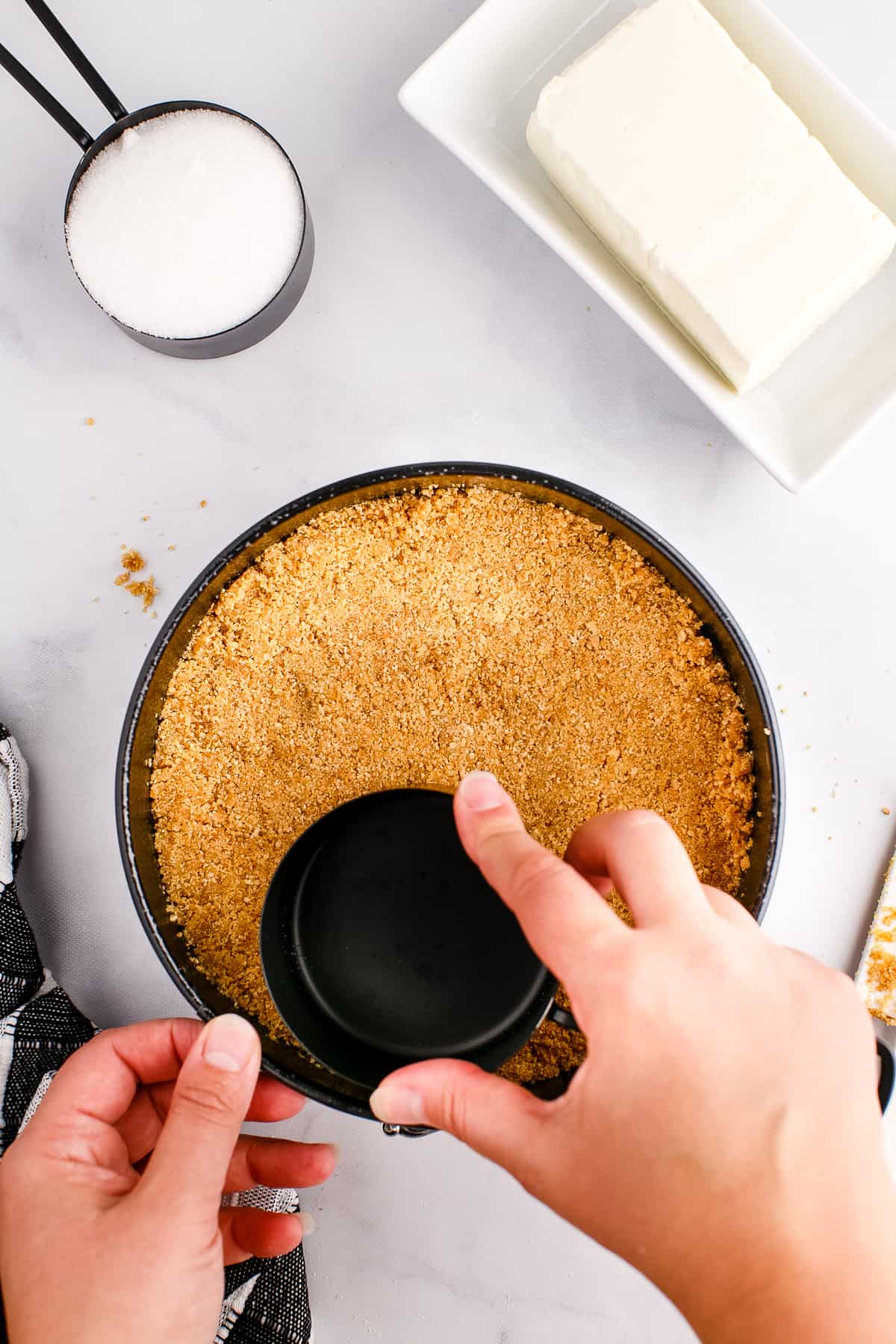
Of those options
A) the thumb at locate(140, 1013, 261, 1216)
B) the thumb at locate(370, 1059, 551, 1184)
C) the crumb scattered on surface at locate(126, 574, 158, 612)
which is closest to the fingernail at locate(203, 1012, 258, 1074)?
the thumb at locate(140, 1013, 261, 1216)

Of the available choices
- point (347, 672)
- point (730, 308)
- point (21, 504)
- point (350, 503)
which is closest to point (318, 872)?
point (347, 672)

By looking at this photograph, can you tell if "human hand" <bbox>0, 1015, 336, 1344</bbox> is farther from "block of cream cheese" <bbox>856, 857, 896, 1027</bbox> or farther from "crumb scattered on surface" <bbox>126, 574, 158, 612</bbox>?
"block of cream cheese" <bbox>856, 857, 896, 1027</bbox>

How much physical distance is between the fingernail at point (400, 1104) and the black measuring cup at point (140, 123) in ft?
2.11

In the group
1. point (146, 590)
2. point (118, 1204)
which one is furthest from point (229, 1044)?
point (146, 590)

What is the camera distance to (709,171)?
0.84 m

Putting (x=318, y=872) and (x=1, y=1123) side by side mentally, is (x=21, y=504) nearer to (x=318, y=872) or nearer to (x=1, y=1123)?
(x=318, y=872)

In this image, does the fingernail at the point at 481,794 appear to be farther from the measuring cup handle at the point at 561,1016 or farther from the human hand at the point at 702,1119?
the measuring cup handle at the point at 561,1016

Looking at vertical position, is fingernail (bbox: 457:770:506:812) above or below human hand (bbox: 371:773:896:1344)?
above

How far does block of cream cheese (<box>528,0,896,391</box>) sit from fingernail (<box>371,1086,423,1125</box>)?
0.64 m

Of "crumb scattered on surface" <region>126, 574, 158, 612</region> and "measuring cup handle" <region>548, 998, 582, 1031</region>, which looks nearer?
"measuring cup handle" <region>548, 998, 582, 1031</region>

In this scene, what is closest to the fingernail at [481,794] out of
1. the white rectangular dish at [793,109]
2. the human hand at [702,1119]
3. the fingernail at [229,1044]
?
the human hand at [702,1119]

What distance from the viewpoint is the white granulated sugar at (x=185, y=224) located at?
0.86m

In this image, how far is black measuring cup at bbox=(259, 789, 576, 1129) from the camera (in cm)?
79

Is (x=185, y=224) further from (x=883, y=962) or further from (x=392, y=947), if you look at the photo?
(x=883, y=962)
